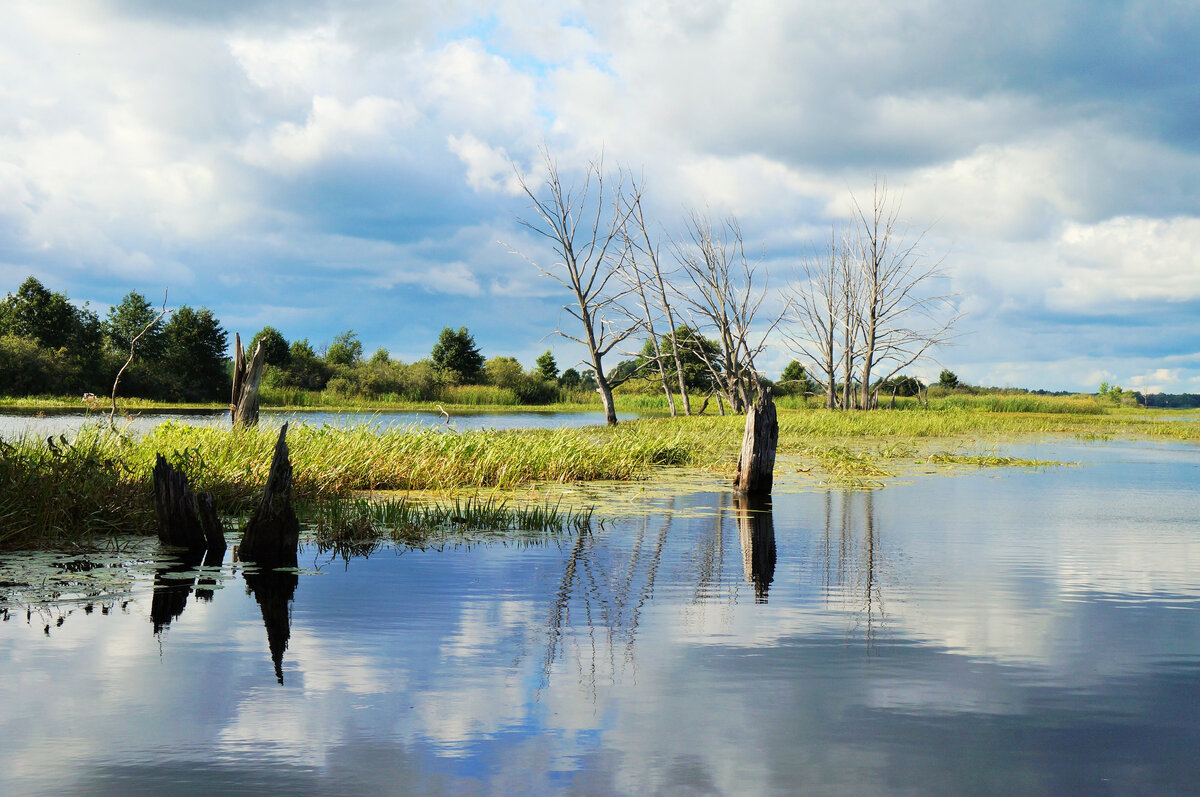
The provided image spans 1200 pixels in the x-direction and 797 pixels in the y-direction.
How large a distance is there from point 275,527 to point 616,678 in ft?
11.7

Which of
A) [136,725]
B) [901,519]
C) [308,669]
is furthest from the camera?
[901,519]

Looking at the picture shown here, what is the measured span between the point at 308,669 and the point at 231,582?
2.09 metres

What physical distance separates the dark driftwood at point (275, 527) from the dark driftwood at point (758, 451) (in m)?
6.31

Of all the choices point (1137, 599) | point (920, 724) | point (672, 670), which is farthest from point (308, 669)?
point (1137, 599)

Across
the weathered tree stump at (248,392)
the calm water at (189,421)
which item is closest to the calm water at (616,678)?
the calm water at (189,421)

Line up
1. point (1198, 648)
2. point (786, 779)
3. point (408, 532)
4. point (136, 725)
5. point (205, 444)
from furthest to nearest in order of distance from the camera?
point (205, 444)
point (408, 532)
point (1198, 648)
point (136, 725)
point (786, 779)

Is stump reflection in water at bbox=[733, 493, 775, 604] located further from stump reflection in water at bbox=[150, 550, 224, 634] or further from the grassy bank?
stump reflection in water at bbox=[150, 550, 224, 634]

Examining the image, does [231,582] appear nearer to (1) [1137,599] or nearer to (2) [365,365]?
(1) [1137,599]

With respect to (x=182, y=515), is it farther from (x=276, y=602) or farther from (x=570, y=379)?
(x=570, y=379)

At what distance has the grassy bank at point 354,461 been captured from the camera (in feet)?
23.5

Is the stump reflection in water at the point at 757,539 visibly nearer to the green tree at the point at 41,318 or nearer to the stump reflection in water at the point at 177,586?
the stump reflection in water at the point at 177,586

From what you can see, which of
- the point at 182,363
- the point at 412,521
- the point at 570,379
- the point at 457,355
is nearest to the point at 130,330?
the point at 182,363

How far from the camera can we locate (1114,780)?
9.93 feet

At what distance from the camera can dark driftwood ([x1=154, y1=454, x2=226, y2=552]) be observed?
6.57 metres
